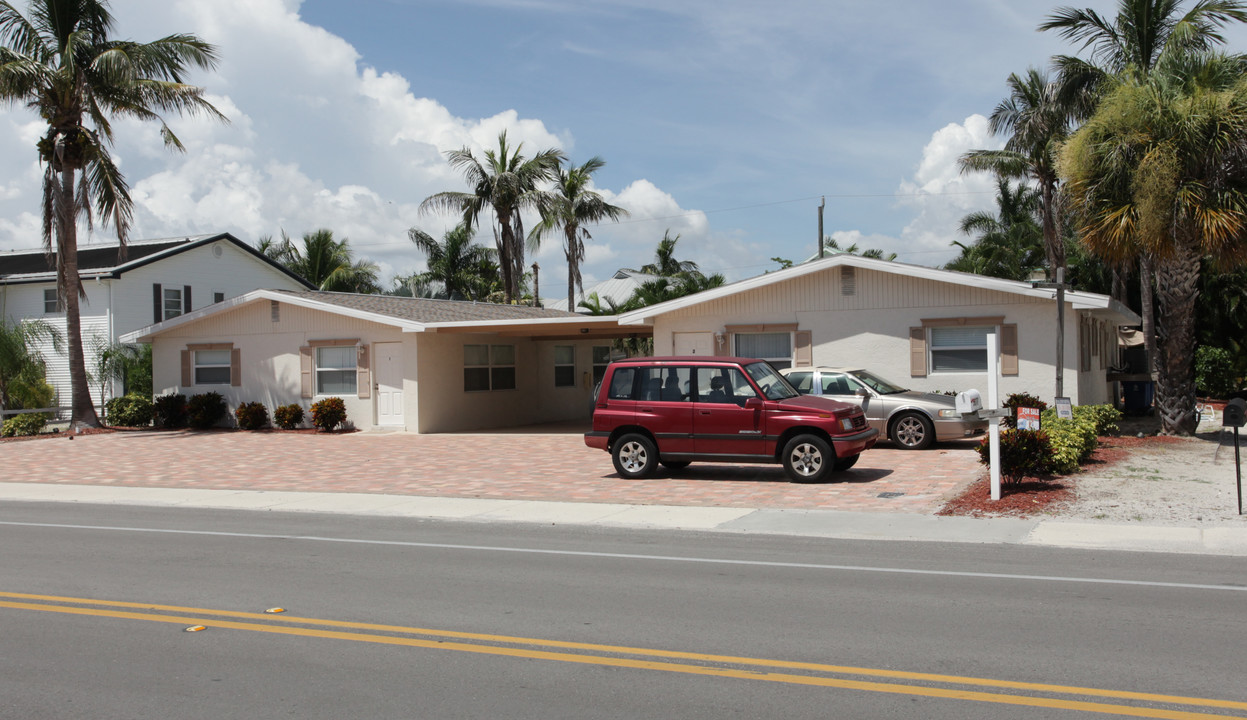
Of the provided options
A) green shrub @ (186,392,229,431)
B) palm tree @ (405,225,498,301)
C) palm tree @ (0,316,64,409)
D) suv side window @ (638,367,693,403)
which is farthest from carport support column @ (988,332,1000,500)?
palm tree @ (405,225,498,301)

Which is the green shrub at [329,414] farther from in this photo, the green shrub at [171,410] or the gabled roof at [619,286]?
the gabled roof at [619,286]

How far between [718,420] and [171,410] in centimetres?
1897

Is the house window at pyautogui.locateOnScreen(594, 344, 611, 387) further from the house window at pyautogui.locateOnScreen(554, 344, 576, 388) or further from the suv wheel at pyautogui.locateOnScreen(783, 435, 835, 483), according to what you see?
the suv wheel at pyautogui.locateOnScreen(783, 435, 835, 483)

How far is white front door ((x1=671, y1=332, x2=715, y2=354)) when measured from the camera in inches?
901

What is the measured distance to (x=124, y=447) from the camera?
75.0 ft

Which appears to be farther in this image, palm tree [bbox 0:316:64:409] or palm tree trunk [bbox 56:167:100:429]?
palm tree [bbox 0:316:64:409]

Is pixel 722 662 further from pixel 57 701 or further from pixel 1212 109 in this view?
pixel 1212 109

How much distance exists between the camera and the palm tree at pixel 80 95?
2431cm

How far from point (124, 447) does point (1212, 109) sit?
75.5 feet

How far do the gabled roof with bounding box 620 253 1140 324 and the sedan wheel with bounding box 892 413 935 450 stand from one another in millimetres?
3738

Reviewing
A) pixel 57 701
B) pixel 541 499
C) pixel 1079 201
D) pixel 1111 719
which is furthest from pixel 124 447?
pixel 1111 719

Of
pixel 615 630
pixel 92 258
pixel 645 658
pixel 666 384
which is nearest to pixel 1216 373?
pixel 666 384

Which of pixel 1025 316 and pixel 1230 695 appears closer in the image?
pixel 1230 695

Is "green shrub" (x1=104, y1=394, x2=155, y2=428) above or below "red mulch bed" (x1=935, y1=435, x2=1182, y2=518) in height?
above
